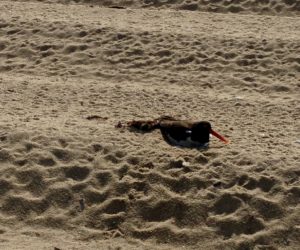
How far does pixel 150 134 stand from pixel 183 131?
→ 40cm

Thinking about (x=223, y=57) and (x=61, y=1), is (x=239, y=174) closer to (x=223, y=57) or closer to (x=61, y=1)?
(x=223, y=57)

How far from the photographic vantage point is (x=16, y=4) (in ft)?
36.4

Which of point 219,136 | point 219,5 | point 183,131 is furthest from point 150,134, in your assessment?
point 219,5

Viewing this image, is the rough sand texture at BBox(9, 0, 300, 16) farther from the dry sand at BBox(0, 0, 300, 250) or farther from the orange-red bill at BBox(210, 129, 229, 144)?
the orange-red bill at BBox(210, 129, 229, 144)

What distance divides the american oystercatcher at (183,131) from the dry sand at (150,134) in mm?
106

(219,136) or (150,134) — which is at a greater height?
(219,136)

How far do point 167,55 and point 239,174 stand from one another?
3340 millimetres

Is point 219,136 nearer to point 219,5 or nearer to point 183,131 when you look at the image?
point 183,131

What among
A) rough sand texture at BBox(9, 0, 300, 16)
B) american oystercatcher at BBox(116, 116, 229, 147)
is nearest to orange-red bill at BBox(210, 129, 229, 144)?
american oystercatcher at BBox(116, 116, 229, 147)

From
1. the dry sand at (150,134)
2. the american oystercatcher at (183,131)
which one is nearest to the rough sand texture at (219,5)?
the dry sand at (150,134)

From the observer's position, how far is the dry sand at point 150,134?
530cm

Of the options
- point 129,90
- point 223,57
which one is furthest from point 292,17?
point 129,90

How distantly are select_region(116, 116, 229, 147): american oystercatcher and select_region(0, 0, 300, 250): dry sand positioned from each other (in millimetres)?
106

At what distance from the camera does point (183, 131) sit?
20.6 ft
